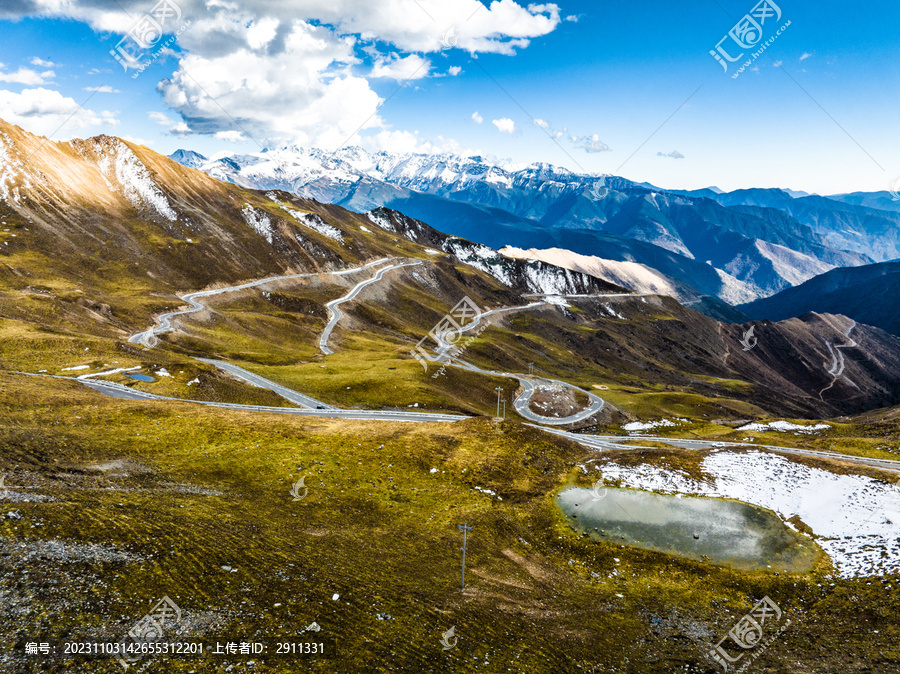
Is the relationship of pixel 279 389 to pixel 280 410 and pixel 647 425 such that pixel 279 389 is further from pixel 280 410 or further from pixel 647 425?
pixel 647 425

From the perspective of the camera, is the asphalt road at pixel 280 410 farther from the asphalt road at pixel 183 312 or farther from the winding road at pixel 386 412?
the asphalt road at pixel 183 312

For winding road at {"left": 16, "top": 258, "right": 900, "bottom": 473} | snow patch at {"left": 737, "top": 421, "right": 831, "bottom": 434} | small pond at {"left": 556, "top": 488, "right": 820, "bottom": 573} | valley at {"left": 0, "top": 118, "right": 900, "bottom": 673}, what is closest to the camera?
valley at {"left": 0, "top": 118, "right": 900, "bottom": 673}

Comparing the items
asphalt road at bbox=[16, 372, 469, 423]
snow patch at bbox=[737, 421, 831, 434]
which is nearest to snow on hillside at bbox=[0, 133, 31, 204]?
asphalt road at bbox=[16, 372, 469, 423]

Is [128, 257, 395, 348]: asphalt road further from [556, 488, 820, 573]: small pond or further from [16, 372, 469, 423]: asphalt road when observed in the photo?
[556, 488, 820, 573]: small pond

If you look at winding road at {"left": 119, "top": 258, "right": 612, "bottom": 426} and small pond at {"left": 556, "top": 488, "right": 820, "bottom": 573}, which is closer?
small pond at {"left": 556, "top": 488, "right": 820, "bottom": 573}

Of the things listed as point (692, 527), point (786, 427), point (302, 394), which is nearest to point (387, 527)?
point (692, 527)

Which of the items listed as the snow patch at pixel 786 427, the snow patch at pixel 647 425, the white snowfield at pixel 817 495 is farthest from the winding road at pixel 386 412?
the snow patch at pixel 786 427
